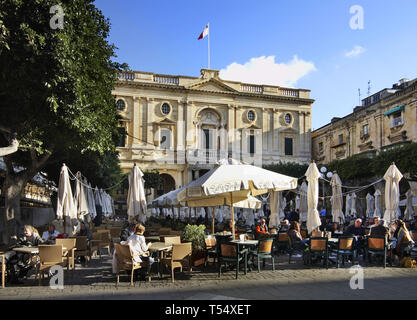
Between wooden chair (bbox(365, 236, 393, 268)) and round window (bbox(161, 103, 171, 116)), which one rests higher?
round window (bbox(161, 103, 171, 116))

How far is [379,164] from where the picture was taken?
80.6ft

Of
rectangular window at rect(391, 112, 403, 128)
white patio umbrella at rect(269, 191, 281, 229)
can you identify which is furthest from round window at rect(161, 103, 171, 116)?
white patio umbrella at rect(269, 191, 281, 229)

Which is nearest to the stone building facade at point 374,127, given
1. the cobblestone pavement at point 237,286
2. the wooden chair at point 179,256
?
the cobblestone pavement at point 237,286

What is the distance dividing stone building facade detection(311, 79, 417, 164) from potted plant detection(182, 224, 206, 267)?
75.2 ft

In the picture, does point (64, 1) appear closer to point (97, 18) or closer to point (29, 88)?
point (29, 88)

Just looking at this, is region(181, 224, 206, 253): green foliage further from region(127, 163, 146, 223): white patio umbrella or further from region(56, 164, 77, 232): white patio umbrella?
region(56, 164, 77, 232): white patio umbrella

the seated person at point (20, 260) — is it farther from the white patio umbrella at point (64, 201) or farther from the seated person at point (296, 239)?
the seated person at point (296, 239)

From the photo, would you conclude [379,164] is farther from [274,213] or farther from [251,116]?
[251,116]

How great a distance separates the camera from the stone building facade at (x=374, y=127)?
27.6 m

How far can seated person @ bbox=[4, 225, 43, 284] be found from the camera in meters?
7.54

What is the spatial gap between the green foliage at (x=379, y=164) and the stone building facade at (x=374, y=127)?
5.00 ft

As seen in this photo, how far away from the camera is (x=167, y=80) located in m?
37.4
